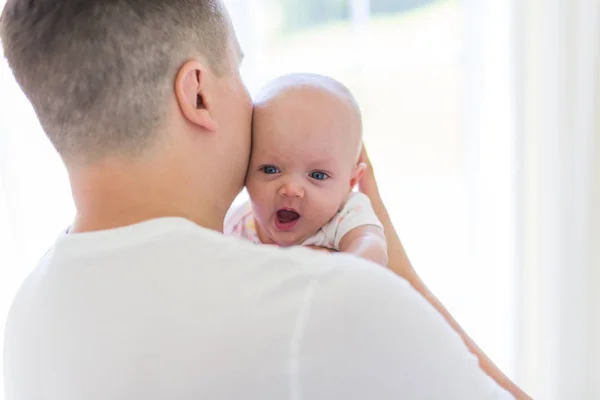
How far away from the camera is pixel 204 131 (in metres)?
0.89

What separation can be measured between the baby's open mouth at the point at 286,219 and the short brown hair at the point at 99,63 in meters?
0.40

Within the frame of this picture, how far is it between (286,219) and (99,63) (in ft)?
1.57

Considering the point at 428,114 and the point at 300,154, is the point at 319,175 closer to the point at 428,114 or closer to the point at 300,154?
the point at 300,154

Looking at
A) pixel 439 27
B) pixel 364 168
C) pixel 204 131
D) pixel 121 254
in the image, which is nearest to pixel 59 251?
pixel 121 254

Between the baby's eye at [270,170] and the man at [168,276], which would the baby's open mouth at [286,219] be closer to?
the baby's eye at [270,170]

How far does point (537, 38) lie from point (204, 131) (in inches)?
50.6

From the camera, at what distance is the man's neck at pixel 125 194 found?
2.73 ft

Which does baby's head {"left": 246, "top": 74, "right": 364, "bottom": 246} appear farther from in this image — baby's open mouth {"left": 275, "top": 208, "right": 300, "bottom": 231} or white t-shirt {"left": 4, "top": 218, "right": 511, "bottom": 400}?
white t-shirt {"left": 4, "top": 218, "right": 511, "bottom": 400}

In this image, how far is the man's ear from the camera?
0.85m

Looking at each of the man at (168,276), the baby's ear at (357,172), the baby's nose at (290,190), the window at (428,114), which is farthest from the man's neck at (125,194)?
the window at (428,114)

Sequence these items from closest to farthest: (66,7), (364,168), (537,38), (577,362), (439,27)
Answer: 1. (66,7)
2. (364,168)
3. (537,38)
4. (577,362)
5. (439,27)

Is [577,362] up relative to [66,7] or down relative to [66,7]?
down

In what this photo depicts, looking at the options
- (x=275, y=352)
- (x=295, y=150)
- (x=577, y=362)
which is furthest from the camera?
(x=577, y=362)

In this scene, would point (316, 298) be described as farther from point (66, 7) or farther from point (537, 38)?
point (537, 38)
